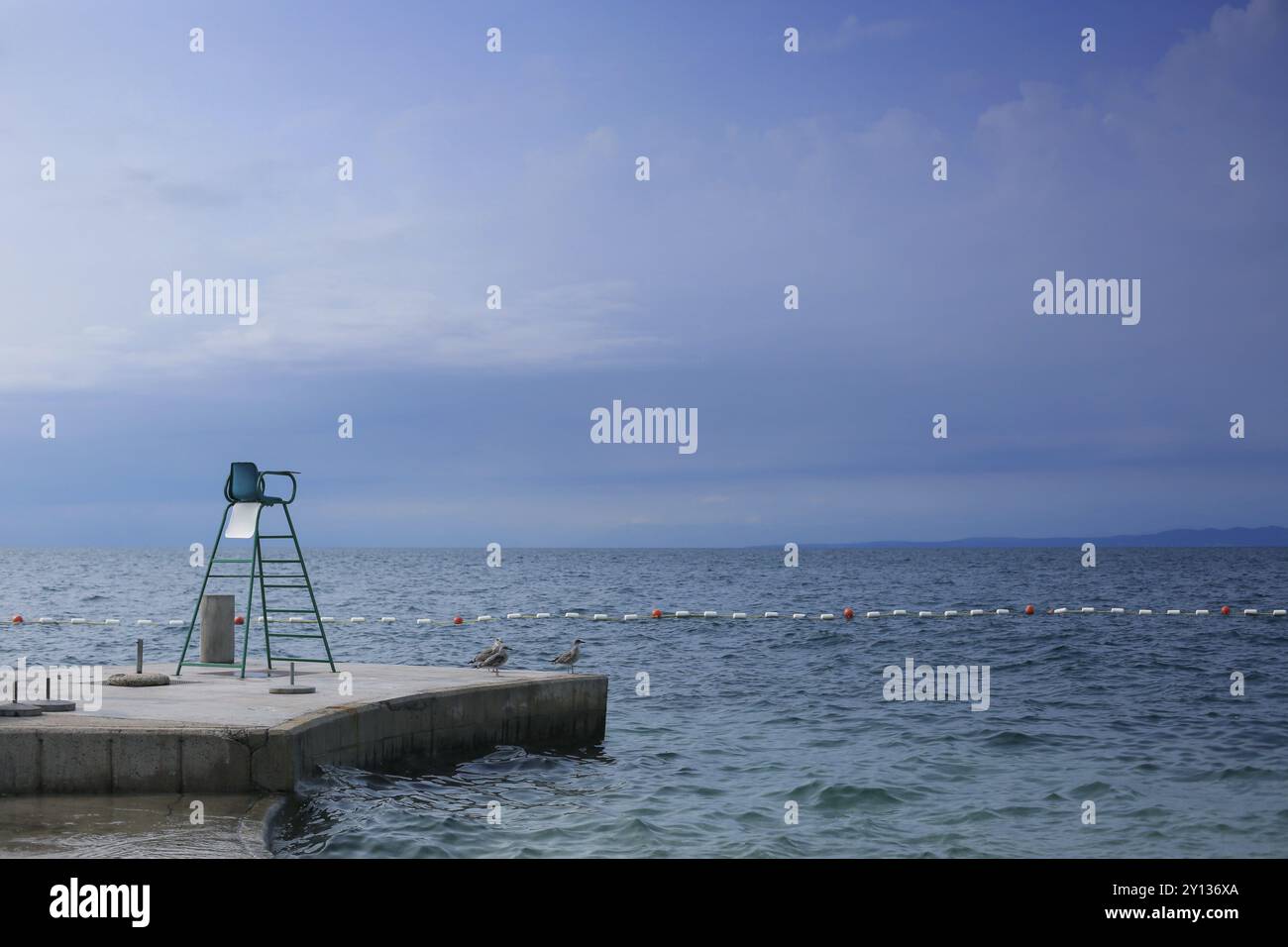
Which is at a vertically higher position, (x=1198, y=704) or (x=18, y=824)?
(x=18, y=824)

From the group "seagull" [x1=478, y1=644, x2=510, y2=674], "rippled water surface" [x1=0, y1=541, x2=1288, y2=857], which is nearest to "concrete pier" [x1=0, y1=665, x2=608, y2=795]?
"seagull" [x1=478, y1=644, x2=510, y2=674]

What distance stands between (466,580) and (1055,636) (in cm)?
6853

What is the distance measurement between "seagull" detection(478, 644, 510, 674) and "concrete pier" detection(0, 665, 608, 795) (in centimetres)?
19

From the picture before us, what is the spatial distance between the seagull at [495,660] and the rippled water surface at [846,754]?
1705mm

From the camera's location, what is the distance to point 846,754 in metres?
18.3

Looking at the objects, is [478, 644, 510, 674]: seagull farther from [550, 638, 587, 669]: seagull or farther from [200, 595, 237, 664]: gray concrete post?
[200, 595, 237, 664]: gray concrete post

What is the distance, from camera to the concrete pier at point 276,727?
11211 millimetres

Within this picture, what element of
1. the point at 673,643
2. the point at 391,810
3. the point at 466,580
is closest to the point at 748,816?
the point at 391,810

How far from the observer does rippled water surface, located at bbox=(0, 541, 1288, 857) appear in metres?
12.8

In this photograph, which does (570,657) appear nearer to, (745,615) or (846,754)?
(846,754)

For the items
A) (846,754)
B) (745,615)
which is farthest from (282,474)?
(745,615)
